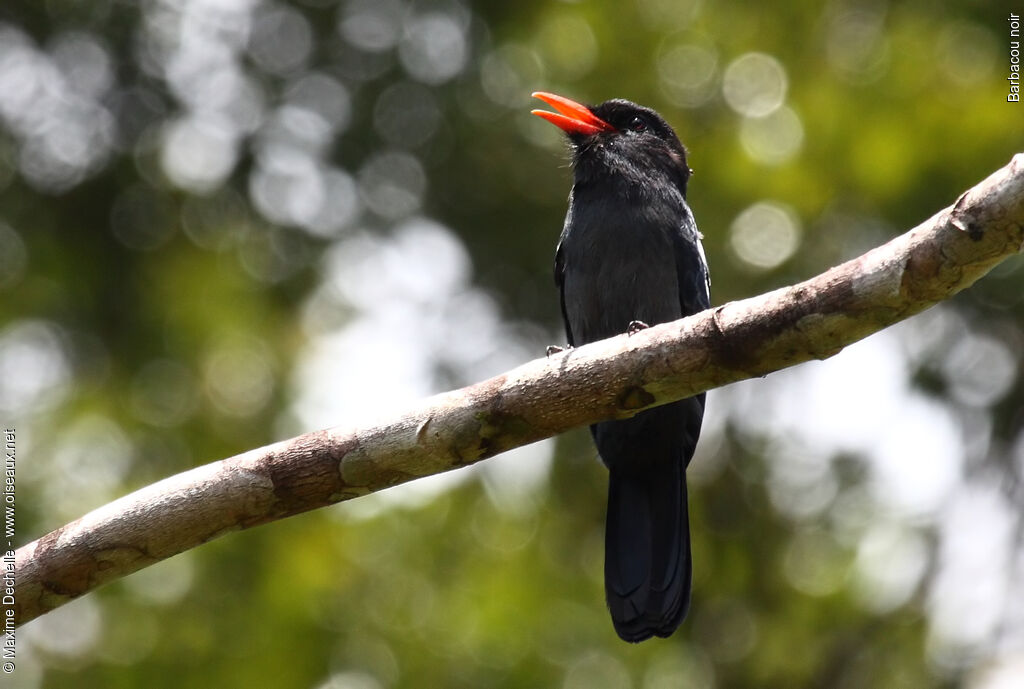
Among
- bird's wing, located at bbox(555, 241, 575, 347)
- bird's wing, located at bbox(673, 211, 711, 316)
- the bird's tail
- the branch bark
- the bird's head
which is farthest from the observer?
bird's wing, located at bbox(555, 241, 575, 347)

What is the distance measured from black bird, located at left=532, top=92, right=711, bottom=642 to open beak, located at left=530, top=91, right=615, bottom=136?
271 mm

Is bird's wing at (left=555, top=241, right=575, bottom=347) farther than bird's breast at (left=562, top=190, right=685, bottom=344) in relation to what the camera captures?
Yes

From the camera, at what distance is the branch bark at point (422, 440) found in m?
3.32

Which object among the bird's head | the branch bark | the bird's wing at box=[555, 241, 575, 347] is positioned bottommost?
the branch bark

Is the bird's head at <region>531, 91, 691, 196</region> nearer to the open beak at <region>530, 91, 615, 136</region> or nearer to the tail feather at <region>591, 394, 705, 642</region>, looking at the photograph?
the open beak at <region>530, 91, 615, 136</region>

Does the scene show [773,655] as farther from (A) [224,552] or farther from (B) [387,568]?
(A) [224,552]

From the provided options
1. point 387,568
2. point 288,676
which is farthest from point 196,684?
point 387,568

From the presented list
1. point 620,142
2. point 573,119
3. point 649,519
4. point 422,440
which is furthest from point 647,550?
point 573,119

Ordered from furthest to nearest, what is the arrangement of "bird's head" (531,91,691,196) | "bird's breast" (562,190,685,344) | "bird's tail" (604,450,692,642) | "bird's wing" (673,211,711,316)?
"bird's head" (531,91,691,196), "bird's wing" (673,211,711,316), "bird's breast" (562,190,685,344), "bird's tail" (604,450,692,642)

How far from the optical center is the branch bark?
332 centimetres

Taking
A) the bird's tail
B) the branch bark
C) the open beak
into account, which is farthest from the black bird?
the branch bark

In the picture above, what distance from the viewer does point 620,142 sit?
5.38 m

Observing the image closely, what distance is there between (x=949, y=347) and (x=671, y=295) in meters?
3.60

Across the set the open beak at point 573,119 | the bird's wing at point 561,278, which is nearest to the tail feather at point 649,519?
the bird's wing at point 561,278
